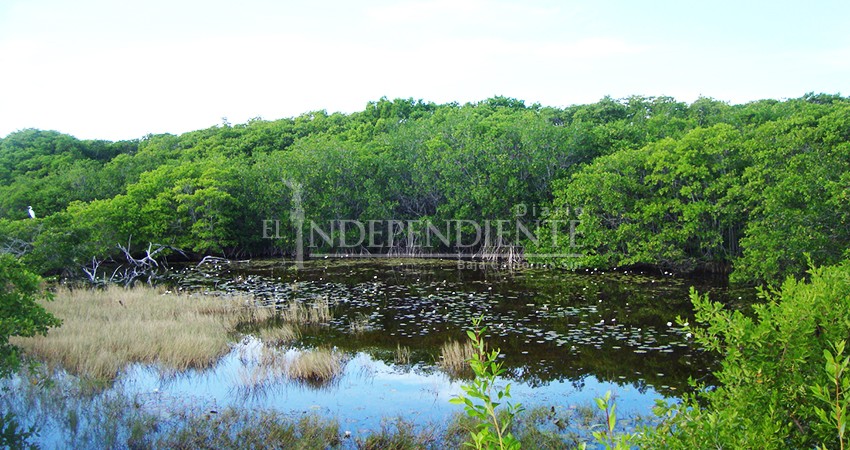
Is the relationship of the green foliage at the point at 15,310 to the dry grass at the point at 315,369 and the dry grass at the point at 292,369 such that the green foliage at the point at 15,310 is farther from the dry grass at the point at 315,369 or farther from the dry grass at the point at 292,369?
the dry grass at the point at 315,369

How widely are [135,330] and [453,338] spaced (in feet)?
23.3

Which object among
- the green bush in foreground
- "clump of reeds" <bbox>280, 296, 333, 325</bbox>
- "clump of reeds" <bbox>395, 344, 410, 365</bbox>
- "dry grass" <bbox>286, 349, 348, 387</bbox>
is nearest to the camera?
the green bush in foreground

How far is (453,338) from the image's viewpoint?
45.1 ft

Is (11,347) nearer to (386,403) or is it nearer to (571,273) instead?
(386,403)

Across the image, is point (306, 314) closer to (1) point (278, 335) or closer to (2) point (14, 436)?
(1) point (278, 335)

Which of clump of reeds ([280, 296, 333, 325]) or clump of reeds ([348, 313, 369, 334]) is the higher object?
clump of reeds ([280, 296, 333, 325])

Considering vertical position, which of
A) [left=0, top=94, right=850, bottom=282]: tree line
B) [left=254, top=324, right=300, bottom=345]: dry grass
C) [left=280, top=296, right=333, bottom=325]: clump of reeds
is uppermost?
[left=0, top=94, right=850, bottom=282]: tree line


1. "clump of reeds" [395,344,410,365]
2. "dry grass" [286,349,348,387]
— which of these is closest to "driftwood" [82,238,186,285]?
"dry grass" [286,349,348,387]

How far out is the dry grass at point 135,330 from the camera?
11398 mm

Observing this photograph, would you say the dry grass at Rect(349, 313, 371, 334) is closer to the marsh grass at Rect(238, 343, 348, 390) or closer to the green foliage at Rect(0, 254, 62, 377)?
the marsh grass at Rect(238, 343, 348, 390)

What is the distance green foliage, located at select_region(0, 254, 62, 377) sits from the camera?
8.07m

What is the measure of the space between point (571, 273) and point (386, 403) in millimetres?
17225

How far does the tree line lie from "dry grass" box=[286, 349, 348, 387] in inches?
526

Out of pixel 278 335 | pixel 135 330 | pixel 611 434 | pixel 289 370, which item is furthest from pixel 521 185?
pixel 611 434
